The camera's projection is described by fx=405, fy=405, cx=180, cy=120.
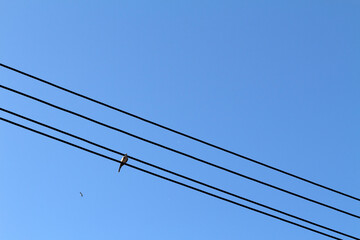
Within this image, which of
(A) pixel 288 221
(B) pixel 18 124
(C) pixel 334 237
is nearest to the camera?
(B) pixel 18 124

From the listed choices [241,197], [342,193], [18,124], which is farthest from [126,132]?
[342,193]

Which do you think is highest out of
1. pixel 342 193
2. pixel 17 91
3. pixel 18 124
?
pixel 342 193

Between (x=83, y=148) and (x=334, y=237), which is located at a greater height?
(x=334, y=237)

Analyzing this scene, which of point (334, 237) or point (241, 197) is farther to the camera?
point (334, 237)

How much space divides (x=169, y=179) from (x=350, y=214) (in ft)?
12.1

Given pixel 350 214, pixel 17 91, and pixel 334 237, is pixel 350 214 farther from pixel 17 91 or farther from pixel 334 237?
pixel 17 91

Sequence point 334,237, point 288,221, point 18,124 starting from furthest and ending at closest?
point 334,237 → point 288,221 → point 18,124

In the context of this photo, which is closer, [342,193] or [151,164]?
[151,164]

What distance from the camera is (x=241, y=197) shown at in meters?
7.48

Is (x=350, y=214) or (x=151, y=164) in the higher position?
(x=350, y=214)

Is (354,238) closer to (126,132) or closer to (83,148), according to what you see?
(126,132)

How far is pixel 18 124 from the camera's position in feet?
23.1

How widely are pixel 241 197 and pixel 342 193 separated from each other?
7.38 feet

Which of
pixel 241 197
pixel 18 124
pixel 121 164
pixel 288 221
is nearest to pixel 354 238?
pixel 288 221
